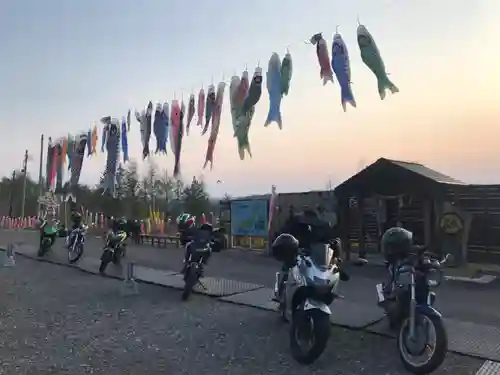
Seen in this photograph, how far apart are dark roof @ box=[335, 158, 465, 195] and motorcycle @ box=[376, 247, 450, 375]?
7540 millimetres

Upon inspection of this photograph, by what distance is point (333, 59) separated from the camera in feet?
32.1

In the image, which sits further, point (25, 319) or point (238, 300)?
point (238, 300)

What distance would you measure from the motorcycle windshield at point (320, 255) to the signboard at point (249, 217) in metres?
11.3

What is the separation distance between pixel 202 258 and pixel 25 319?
2806 millimetres

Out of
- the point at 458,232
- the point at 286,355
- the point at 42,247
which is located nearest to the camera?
the point at 286,355

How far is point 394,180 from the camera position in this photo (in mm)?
12516

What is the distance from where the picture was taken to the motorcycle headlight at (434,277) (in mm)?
4366

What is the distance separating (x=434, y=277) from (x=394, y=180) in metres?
8.46

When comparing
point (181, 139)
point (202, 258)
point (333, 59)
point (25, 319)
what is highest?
point (333, 59)

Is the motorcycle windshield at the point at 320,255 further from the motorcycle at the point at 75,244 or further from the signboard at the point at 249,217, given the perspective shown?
the signboard at the point at 249,217

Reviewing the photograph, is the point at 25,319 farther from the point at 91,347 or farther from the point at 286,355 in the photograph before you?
the point at 286,355

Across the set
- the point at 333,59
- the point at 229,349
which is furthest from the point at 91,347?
the point at 333,59

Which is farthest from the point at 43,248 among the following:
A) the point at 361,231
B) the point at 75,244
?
the point at 361,231

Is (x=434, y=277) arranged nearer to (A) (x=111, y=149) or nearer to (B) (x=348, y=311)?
(B) (x=348, y=311)
